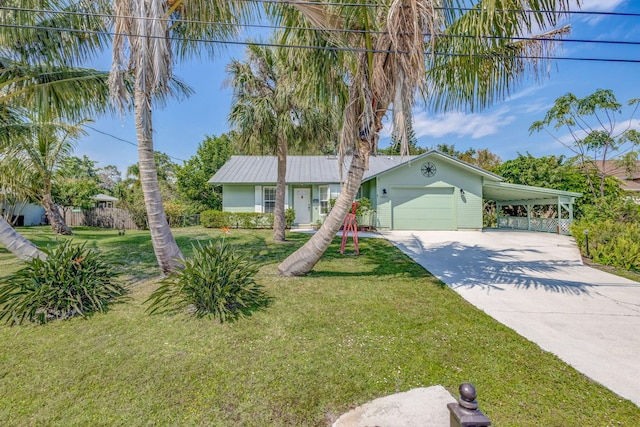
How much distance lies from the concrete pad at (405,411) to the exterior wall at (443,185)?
12.4 m

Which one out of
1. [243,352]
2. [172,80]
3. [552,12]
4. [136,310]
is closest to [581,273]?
[552,12]

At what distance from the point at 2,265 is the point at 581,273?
1438cm

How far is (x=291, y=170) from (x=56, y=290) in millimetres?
14129

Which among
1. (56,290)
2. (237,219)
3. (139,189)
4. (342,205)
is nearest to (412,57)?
(342,205)

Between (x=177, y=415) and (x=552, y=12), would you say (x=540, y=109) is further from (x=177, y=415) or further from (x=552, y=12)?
(x=177, y=415)

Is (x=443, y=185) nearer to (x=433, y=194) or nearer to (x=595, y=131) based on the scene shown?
(x=433, y=194)

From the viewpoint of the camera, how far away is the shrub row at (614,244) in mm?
7418

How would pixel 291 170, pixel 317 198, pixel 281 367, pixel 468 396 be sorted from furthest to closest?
pixel 291 170, pixel 317 198, pixel 281 367, pixel 468 396

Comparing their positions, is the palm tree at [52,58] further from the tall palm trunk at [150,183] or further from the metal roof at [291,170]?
the metal roof at [291,170]

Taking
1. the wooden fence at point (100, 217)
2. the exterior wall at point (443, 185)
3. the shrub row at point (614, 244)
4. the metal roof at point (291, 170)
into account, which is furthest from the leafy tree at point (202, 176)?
the shrub row at point (614, 244)

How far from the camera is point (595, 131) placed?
52.0 feet

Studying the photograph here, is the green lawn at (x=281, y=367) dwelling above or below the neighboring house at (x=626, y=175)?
below

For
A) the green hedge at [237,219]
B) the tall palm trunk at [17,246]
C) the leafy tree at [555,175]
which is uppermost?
the leafy tree at [555,175]

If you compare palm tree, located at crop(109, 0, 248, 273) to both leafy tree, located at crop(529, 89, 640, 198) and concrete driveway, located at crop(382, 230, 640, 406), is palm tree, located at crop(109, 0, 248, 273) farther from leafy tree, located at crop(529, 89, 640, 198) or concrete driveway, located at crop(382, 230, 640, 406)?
leafy tree, located at crop(529, 89, 640, 198)
